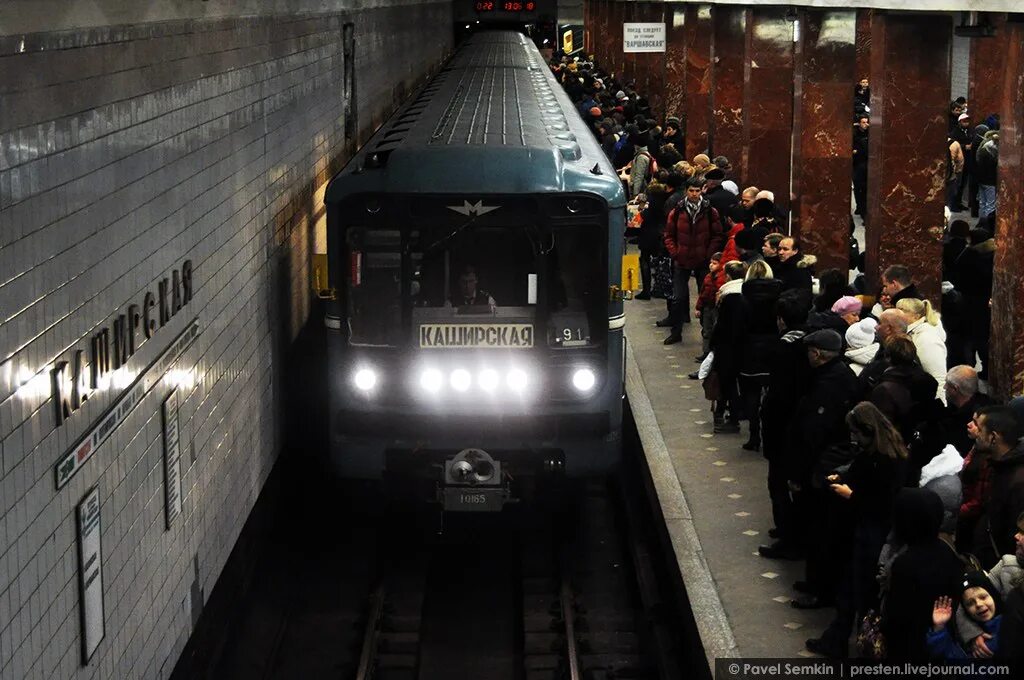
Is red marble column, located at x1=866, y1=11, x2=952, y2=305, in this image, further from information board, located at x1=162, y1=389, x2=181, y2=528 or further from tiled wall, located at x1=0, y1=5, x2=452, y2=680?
information board, located at x1=162, y1=389, x2=181, y2=528

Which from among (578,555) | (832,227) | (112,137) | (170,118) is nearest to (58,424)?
(112,137)

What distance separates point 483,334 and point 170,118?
9.44 feet

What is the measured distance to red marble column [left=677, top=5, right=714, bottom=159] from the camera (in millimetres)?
27953

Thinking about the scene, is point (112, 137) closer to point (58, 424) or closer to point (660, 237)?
point (58, 424)

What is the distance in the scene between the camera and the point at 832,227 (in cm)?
1811

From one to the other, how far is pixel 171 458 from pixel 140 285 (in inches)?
36.6

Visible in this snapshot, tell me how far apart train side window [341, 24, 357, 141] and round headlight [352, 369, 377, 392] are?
4595mm

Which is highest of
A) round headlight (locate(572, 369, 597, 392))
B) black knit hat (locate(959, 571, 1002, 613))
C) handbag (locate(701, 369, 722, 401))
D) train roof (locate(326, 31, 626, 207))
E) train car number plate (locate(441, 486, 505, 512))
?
train roof (locate(326, 31, 626, 207))

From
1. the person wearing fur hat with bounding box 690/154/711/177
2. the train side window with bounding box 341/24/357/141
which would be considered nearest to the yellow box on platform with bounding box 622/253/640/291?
the train side window with bounding box 341/24/357/141

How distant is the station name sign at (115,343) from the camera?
5273mm

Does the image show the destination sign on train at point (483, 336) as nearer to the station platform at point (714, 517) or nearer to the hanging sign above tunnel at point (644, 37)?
the station platform at point (714, 517)

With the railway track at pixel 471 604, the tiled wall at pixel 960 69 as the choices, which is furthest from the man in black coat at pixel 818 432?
the tiled wall at pixel 960 69

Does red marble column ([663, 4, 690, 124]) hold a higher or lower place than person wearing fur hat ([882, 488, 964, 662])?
higher

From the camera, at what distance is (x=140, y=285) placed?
6.38 meters
